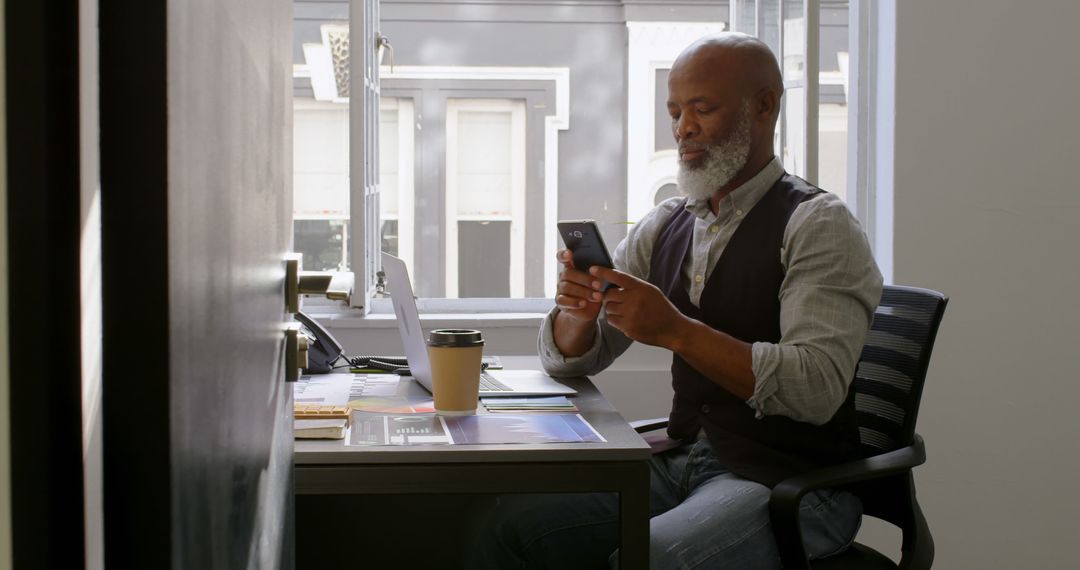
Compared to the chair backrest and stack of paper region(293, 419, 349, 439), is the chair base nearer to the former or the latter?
the chair backrest

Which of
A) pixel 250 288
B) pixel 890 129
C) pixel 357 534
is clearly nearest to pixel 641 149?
pixel 890 129

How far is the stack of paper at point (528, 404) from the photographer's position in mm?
1629

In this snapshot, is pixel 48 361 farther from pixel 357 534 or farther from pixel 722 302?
pixel 357 534

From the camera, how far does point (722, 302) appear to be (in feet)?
5.93

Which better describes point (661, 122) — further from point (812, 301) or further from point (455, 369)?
point (455, 369)

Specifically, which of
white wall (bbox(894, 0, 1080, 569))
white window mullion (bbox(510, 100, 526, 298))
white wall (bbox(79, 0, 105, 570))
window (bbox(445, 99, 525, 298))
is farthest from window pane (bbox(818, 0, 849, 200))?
window (bbox(445, 99, 525, 298))

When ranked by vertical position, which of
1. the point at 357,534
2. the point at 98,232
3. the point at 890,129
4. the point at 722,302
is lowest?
the point at 357,534

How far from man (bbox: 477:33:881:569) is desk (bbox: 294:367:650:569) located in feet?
0.57

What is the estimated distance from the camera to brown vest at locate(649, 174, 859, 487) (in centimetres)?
167

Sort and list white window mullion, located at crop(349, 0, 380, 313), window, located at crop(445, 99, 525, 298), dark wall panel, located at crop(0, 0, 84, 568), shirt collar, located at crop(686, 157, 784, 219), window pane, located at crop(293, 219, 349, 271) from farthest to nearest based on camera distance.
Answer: window, located at crop(445, 99, 525, 298), window pane, located at crop(293, 219, 349, 271), white window mullion, located at crop(349, 0, 380, 313), shirt collar, located at crop(686, 157, 784, 219), dark wall panel, located at crop(0, 0, 84, 568)

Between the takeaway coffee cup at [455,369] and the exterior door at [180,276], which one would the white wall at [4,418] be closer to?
the exterior door at [180,276]

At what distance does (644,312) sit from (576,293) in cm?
17

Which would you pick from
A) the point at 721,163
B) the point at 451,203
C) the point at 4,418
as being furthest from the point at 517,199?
the point at 4,418

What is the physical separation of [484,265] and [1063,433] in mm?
4809
